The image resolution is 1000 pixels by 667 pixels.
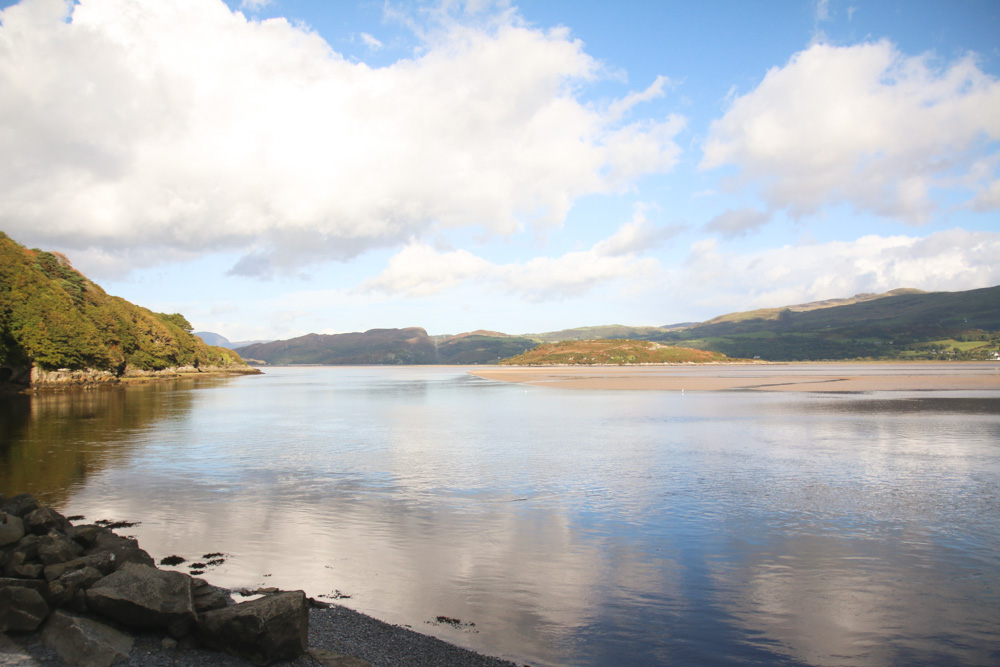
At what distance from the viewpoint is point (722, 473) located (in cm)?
→ 1908

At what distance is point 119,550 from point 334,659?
539 cm

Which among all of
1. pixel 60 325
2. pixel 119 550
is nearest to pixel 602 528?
pixel 119 550

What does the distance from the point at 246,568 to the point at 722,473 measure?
1501 centimetres

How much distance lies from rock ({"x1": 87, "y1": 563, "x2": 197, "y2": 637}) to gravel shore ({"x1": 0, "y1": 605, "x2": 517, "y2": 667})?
26 cm

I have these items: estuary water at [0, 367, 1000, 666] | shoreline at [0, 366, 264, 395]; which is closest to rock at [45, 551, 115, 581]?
estuary water at [0, 367, 1000, 666]

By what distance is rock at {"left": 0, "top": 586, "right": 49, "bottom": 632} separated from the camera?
281 inches

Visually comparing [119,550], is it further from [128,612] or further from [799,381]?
[799,381]

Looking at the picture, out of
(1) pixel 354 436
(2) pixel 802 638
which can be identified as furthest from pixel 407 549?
(1) pixel 354 436

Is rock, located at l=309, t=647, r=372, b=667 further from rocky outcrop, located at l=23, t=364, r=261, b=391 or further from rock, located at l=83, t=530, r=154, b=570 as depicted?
rocky outcrop, located at l=23, t=364, r=261, b=391

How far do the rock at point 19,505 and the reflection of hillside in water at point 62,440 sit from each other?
373 centimetres

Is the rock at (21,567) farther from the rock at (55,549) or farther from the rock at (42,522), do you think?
the rock at (42,522)

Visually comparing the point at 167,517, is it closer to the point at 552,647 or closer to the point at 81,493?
the point at 81,493

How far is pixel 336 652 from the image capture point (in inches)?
287

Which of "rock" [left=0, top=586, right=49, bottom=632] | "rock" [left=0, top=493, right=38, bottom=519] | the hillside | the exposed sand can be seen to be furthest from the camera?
the hillside
